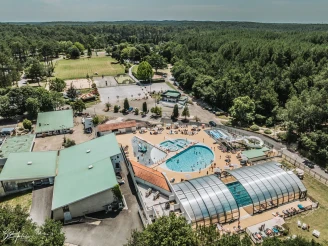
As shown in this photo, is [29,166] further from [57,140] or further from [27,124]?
[27,124]

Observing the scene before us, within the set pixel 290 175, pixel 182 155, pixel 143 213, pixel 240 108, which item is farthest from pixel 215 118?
pixel 143 213

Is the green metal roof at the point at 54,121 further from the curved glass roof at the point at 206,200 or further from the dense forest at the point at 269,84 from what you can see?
the curved glass roof at the point at 206,200

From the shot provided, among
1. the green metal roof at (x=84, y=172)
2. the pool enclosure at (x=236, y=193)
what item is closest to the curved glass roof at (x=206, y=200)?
the pool enclosure at (x=236, y=193)

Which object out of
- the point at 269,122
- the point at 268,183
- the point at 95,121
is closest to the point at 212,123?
the point at 269,122

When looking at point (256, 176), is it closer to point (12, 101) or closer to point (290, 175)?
point (290, 175)

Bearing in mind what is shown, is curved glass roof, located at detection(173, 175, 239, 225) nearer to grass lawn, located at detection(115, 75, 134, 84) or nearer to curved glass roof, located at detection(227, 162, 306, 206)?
curved glass roof, located at detection(227, 162, 306, 206)

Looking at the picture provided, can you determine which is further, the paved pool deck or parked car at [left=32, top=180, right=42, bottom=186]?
the paved pool deck

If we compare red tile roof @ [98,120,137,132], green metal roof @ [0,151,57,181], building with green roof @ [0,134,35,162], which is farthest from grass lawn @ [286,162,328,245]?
building with green roof @ [0,134,35,162]
